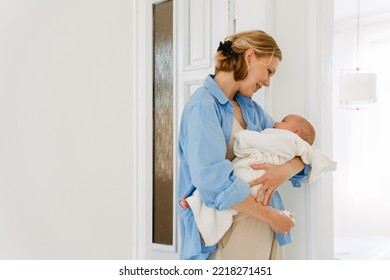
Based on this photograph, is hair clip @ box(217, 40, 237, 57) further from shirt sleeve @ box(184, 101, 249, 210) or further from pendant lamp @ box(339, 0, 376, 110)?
pendant lamp @ box(339, 0, 376, 110)

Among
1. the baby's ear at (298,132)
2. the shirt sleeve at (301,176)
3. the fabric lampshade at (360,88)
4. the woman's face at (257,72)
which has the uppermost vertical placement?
the fabric lampshade at (360,88)

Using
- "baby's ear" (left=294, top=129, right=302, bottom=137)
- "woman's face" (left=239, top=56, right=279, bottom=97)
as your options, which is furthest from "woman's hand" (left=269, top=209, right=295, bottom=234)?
"woman's face" (left=239, top=56, right=279, bottom=97)

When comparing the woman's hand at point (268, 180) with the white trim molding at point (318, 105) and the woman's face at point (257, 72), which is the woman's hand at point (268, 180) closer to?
the woman's face at point (257, 72)

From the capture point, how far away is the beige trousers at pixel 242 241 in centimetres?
111

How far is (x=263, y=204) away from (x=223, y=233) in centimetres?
13

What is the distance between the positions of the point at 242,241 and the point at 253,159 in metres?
0.22

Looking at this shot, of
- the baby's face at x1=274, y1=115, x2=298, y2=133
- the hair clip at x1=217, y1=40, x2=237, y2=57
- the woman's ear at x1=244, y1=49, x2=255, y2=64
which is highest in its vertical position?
the hair clip at x1=217, y1=40, x2=237, y2=57

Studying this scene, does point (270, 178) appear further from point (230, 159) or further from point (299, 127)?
point (299, 127)

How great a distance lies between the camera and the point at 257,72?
1178 mm

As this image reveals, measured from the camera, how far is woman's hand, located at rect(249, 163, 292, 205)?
1066mm
